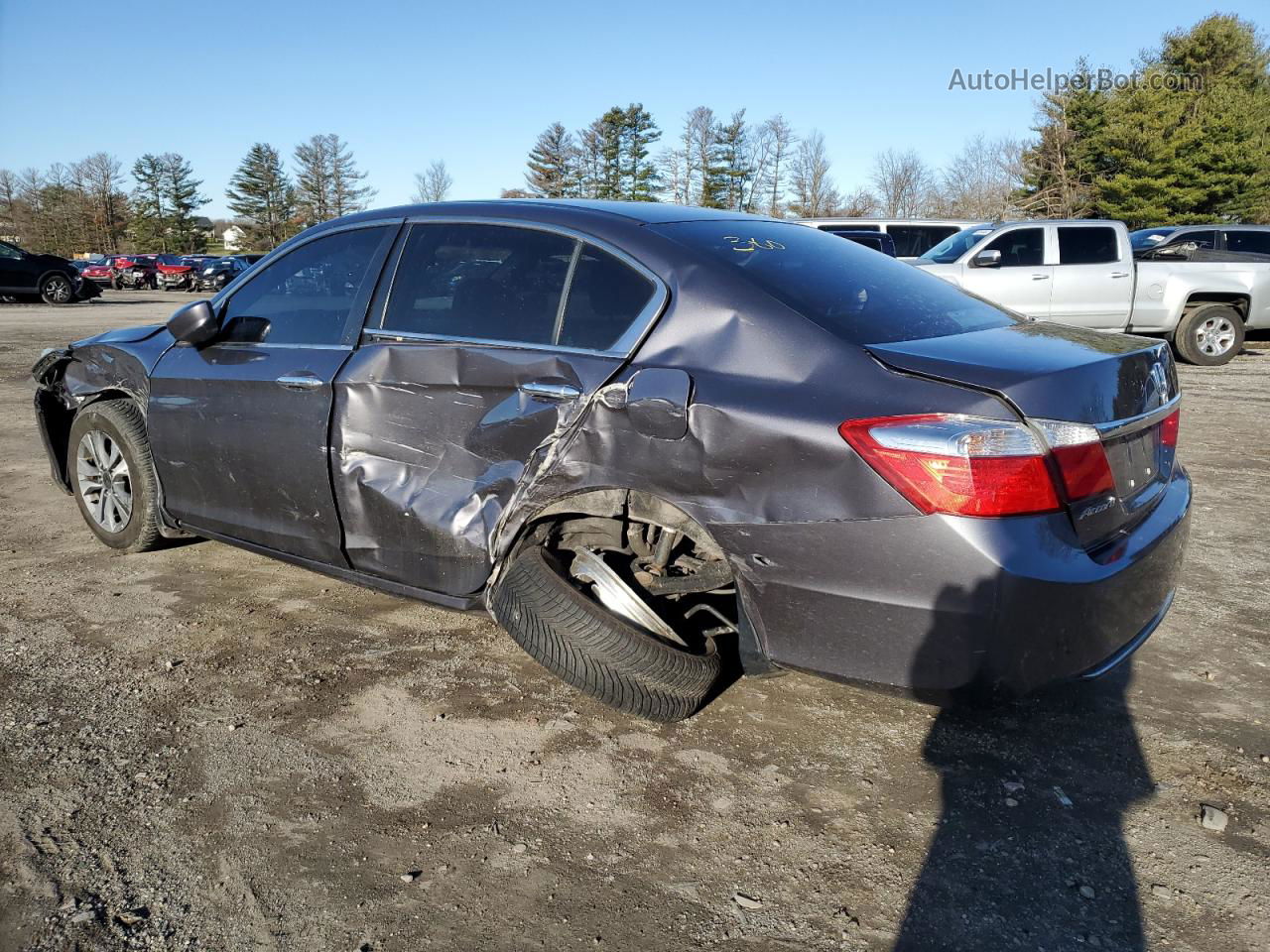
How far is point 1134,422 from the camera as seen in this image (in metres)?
2.76

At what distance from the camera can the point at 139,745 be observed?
9.80 feet

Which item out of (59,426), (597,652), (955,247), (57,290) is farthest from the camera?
(57,290)

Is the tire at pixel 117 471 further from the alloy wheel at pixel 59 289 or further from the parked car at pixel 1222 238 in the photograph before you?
the alloy wheel at pixel 59 289

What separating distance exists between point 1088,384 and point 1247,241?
14921 millimetres

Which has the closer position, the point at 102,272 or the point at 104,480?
the point at 104,480

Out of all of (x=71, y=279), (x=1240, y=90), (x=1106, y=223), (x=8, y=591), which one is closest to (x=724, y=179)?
(x=1240, y=90)

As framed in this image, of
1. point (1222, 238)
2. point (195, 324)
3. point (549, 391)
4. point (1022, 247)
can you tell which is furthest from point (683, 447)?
Answer: point (1222, 238)

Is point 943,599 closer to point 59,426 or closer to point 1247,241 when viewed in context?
point 59,426

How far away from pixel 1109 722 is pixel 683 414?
179 cm

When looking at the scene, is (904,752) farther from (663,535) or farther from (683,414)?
(683,414)

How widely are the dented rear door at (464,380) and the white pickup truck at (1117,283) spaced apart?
11178 millimetres

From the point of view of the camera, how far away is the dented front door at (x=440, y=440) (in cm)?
304

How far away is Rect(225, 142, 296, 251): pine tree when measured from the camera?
82.2 m

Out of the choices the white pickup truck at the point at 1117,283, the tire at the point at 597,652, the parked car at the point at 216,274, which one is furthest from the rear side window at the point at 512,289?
the parked car at the point at 216,274
